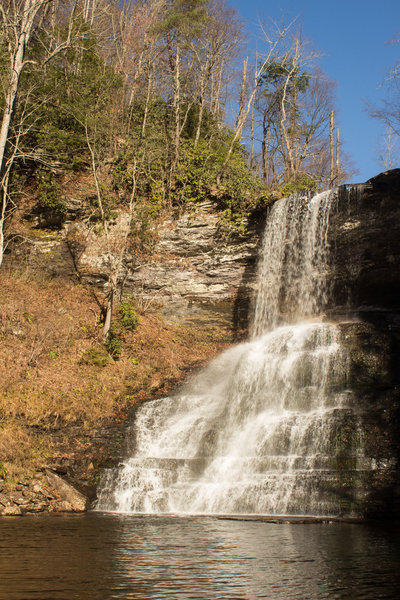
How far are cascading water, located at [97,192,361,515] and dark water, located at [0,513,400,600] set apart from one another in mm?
1844

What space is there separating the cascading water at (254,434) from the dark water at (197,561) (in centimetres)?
184

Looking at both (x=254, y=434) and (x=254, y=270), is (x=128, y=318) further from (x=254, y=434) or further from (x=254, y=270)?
(x=254, y=434)

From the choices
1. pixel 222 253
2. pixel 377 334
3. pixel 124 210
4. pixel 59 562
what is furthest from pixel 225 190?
pixel 59 562

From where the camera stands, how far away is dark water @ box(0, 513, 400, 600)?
4.42 meters

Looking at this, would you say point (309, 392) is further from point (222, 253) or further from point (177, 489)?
point (222, 253)

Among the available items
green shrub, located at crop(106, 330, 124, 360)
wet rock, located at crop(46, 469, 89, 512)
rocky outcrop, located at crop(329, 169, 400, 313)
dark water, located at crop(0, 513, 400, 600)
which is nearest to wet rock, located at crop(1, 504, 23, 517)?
wet rock, located at crop(46, 469, 89, 512)

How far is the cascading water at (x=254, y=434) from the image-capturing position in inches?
403

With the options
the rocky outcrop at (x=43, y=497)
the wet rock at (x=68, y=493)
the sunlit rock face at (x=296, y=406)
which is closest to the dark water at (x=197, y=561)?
the rocky outcrop at (x=43, y=497)

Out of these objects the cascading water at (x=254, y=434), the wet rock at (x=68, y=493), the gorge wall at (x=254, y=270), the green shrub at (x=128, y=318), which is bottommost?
the wet rock at (x=68, y=493)

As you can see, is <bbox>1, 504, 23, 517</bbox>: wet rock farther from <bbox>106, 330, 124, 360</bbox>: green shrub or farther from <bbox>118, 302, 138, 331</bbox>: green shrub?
<bbox>118, 302, 138, 331</bbox>: green shrub

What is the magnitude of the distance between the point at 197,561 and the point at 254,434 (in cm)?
665

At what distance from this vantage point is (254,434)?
12.1 metres

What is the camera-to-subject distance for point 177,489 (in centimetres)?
1085

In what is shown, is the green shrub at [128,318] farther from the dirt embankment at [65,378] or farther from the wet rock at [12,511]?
the wet rock at [12,511]
